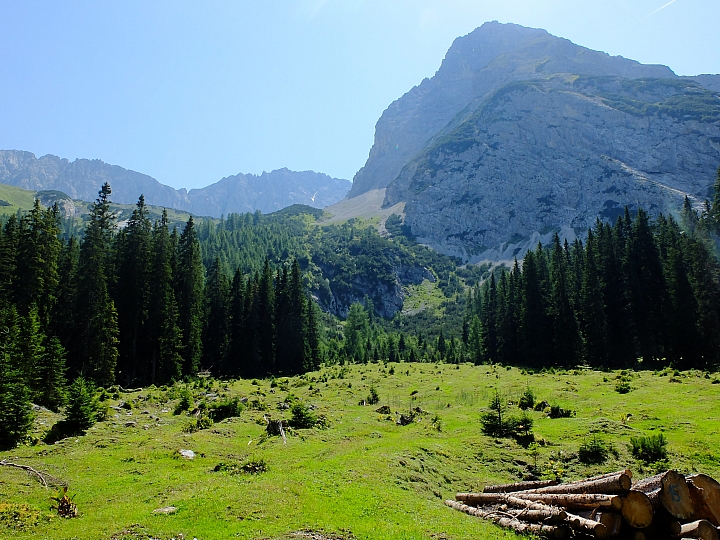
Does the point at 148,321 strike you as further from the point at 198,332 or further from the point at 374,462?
the point at 374,462

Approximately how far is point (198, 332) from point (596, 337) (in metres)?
66.4

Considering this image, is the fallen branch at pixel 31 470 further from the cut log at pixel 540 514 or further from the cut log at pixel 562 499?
the cut log at pixel 540 514

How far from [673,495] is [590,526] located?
92.6 inches

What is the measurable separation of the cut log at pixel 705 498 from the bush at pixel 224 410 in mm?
30698

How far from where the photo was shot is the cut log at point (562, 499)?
37.8 ft

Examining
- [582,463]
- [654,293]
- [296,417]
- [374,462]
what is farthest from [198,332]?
[654,293]

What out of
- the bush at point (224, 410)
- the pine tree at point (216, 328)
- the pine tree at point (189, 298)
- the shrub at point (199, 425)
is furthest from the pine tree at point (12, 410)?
the pine tree at point (216, 328)

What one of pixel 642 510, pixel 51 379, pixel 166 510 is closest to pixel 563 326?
pixel 642 510

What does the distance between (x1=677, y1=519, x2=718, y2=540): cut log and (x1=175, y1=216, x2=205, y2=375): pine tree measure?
62.2m

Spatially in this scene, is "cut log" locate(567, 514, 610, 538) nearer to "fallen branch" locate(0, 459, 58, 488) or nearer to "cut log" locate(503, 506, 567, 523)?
"cut log" locate(503, 506, 567, 523)

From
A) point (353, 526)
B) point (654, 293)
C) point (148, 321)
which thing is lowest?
point (353, 526)

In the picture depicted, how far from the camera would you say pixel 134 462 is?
2180 cm

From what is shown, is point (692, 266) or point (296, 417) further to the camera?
point (692, 266)

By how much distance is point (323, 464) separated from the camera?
20938 mm
